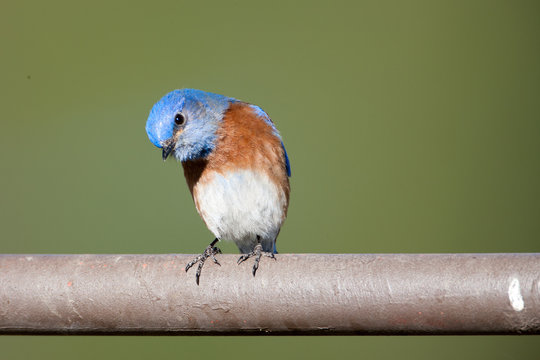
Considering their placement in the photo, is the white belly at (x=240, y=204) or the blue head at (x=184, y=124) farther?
the white belly at (x=240, y=204)

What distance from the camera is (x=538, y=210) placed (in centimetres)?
451

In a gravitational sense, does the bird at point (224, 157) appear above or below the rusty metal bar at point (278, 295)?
above

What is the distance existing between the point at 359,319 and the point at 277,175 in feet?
4.14

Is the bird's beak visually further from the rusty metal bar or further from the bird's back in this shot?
the rusty metal bar

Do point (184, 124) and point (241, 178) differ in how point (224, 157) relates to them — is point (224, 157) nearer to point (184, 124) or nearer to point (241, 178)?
point (241, 178)

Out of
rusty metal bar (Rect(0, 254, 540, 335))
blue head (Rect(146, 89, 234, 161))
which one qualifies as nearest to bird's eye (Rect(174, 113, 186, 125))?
blue head (Rect(146, 89, 234, 161))

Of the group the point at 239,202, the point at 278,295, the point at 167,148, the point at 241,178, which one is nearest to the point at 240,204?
the point at 239,202

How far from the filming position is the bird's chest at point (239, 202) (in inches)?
108

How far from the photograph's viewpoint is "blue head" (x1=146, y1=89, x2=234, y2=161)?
2.58m

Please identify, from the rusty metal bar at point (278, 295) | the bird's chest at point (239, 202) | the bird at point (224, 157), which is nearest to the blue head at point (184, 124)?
the bird at point (224, 157)

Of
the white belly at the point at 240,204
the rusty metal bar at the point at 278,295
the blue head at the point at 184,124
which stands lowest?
the rusty metal bar at the point at 278,295

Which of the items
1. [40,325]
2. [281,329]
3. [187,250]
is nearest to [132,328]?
[40,325]

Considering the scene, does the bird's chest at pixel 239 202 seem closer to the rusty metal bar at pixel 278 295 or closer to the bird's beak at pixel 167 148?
the bird's beak at pixel 167 148

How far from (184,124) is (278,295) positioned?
116 cm
